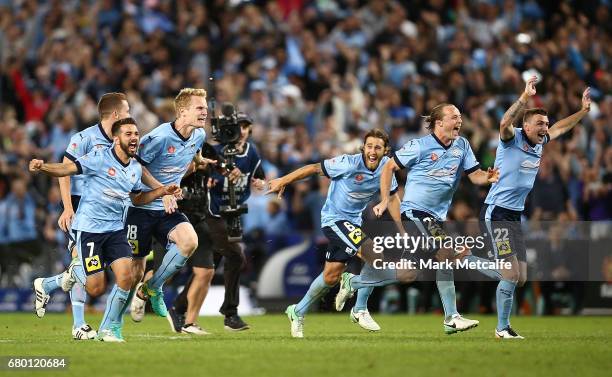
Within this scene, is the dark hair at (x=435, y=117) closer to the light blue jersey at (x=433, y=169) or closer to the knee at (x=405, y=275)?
the light blue jersey at (x=433, y=169)

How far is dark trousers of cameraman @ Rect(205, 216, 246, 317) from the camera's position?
55.5 feet

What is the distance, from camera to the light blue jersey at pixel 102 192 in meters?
14.1

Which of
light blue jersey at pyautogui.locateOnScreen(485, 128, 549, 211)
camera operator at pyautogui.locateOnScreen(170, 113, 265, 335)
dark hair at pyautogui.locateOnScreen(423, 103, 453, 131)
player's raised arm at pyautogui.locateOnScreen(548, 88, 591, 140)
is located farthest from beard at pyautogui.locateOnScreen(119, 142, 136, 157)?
player's raised arm at pyautogui.locateOnScreen(548, 88, 591, 140)

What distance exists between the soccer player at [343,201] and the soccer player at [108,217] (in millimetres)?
1967

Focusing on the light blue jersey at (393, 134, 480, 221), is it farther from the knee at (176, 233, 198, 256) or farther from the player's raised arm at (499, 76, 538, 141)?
the knee at (176, 233, 198, 256)

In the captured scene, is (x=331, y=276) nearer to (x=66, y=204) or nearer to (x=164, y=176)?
(x=164, y=176)

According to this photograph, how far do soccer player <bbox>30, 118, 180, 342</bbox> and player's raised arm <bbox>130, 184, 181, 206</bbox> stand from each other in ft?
0.05

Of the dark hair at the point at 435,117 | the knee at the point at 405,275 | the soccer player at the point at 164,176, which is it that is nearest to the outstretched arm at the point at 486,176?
the dark hair at the point at 435,117

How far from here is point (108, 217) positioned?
14.1m

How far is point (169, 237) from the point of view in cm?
1507

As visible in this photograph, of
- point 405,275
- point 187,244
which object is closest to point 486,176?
point 405,275

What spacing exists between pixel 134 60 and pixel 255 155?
11196mm

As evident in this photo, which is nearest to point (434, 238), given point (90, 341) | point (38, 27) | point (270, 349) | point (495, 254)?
point (495, 254)

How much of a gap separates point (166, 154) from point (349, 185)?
2.20m
